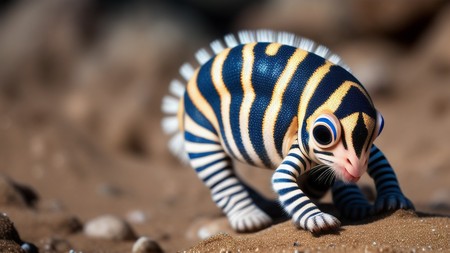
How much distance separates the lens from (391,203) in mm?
4086

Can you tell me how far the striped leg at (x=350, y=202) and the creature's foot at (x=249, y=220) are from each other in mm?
503

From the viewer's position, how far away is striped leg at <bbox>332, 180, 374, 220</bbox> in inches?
167

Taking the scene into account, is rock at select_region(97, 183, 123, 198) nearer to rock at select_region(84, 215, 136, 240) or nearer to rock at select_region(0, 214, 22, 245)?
rock at select_region(84, 215, 136, 240)

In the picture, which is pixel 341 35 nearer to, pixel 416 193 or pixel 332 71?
pixel 416 193

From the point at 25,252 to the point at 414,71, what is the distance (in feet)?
30.4

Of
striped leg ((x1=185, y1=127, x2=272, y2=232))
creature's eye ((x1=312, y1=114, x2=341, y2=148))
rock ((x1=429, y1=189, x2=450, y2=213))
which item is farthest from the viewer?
rock ((x1=429, y1=189, x2=450, y2=213))

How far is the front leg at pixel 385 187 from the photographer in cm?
410

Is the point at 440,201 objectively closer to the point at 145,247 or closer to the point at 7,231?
the point at 145,247

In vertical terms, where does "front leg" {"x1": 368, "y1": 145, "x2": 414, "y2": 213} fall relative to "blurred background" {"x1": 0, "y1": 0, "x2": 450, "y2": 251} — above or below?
below

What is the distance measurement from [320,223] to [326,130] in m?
0.53

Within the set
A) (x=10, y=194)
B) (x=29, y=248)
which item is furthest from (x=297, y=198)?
(x=10, y=194)

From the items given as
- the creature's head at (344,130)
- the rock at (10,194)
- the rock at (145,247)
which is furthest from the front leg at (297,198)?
the rock at (10,194)

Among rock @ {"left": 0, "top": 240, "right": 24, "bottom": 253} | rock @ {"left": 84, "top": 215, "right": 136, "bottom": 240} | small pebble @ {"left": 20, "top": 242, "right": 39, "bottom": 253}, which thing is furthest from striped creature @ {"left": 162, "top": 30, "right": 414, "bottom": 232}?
rock @ {"left": 0, "top": 240, "right": 24, "bottom": 253}

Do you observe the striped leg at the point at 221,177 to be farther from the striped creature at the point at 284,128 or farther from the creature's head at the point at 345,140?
the creature's head at the point at 345,140
